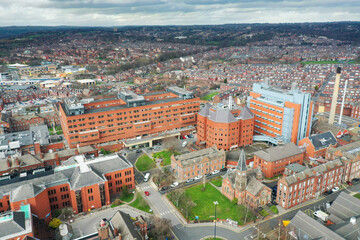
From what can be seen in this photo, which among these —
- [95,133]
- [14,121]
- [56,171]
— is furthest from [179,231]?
[14,121]

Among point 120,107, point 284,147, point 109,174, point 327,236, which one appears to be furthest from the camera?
point 120,107

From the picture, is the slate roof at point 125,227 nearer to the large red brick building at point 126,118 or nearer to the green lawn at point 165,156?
the green lawn at point 165,156

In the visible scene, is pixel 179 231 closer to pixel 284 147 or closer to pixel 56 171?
pixel 56 171

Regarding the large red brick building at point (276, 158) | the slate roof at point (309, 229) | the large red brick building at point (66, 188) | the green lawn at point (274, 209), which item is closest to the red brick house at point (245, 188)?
the green lawn at point (274, 209)

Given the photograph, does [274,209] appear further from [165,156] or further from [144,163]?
[144,163]

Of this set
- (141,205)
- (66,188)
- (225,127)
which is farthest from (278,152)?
(66,188)
